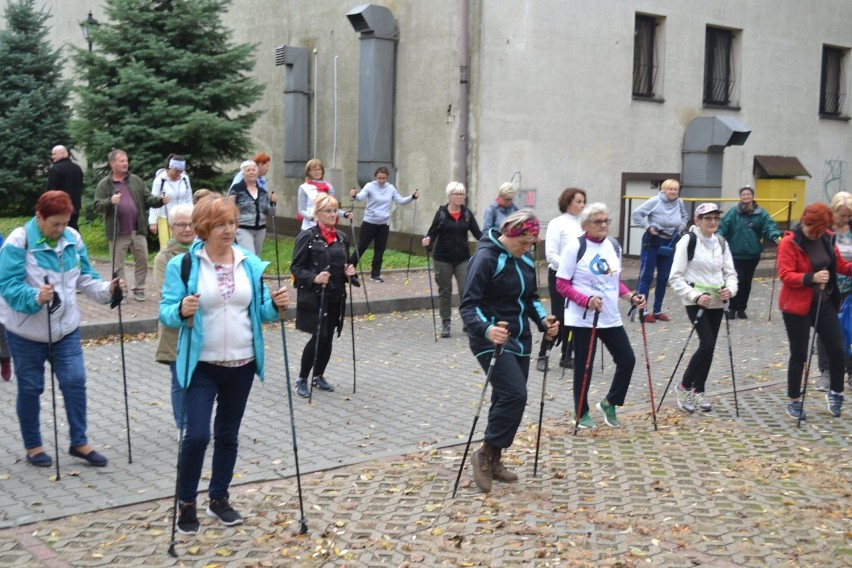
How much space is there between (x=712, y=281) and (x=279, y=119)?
1641cm

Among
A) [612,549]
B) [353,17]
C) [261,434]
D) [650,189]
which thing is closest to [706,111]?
[650,189]

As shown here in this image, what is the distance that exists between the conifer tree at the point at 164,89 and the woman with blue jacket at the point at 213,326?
1460 centimetres

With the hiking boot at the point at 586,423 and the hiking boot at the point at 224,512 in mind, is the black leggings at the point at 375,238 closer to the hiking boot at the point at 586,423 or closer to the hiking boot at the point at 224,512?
the hiking boot at the point at 586,423

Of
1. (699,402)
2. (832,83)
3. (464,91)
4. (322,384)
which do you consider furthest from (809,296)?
(832,83)

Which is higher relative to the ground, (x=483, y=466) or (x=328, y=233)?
(x=328, y=233)

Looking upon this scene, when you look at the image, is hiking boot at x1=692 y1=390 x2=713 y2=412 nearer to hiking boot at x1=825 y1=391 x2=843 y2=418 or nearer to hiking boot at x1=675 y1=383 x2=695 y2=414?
hiking boot at x1=675 y1=383 x2=695 y2=414

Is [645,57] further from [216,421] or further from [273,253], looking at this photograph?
[216,421]

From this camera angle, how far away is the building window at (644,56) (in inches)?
887

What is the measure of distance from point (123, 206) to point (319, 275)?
580 cm

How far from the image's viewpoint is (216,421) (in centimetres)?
616

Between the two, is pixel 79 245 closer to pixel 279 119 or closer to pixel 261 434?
pixel 261 434

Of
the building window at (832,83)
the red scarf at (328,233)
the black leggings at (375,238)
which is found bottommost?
the black leggings at (375,238)

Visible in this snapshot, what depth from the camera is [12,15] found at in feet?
95.2

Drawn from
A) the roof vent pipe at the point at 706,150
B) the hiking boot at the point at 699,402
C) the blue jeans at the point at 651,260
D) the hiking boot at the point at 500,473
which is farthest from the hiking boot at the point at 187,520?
the roof vent pipe at the point at 706,150
